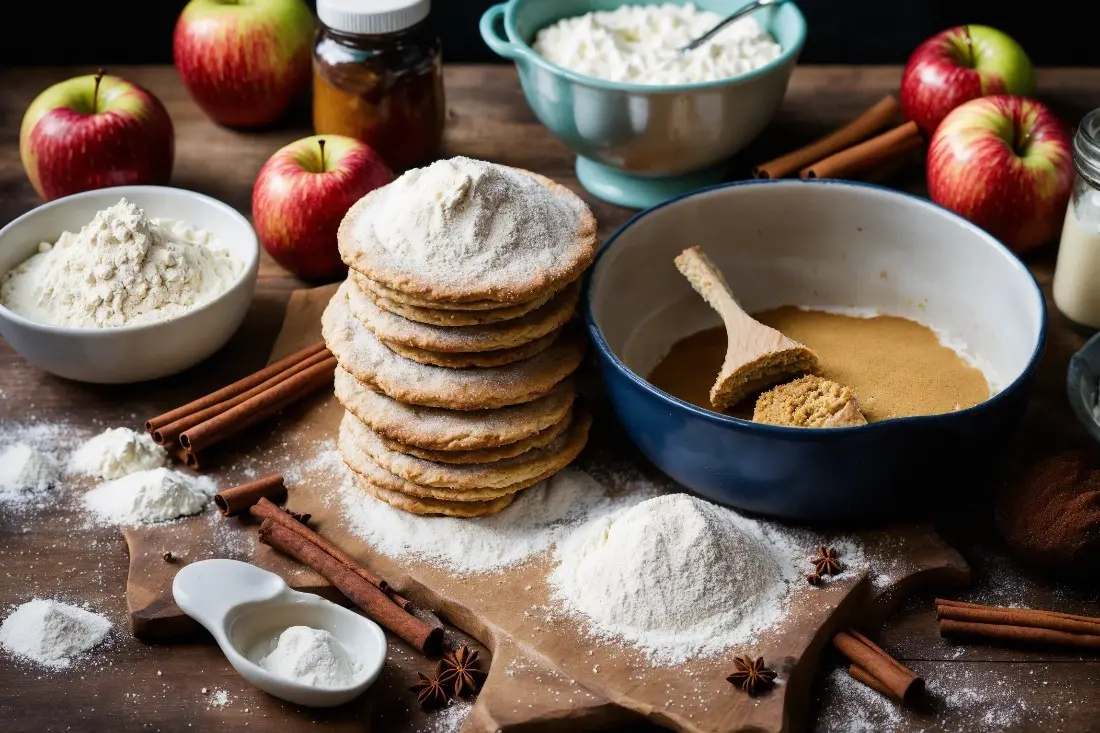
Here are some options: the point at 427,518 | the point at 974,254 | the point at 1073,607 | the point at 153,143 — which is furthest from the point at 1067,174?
the point at 153,143

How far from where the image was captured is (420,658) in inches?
57.2

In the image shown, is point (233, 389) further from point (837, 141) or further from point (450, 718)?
point (837, 141)

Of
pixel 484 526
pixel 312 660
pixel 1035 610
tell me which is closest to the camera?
pixel 312 660

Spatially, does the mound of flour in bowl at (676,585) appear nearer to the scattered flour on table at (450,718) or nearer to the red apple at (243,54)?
the scattered flour on table at (450,718)

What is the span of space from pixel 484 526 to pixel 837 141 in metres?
1.13

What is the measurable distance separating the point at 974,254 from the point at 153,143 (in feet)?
4.57

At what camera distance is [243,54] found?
2.30 m

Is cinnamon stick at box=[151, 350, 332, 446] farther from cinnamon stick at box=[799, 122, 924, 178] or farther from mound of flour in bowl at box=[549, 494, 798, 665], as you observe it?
cinnamon stick at box=[799, 122, 924, 178]

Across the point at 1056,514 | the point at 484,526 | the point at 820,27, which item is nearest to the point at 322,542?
the point at 484,526

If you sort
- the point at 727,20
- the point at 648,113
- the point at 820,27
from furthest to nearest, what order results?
1. the point at 820,27
2. the point at 727,20
3. the point at 648,113

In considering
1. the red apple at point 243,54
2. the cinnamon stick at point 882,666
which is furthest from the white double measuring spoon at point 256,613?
the red apple at point 243,54

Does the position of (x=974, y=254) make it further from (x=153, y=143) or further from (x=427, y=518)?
(x=153, y=143)

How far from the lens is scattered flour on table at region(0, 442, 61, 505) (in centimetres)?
165

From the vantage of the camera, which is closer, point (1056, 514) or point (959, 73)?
point (1056, 514)
